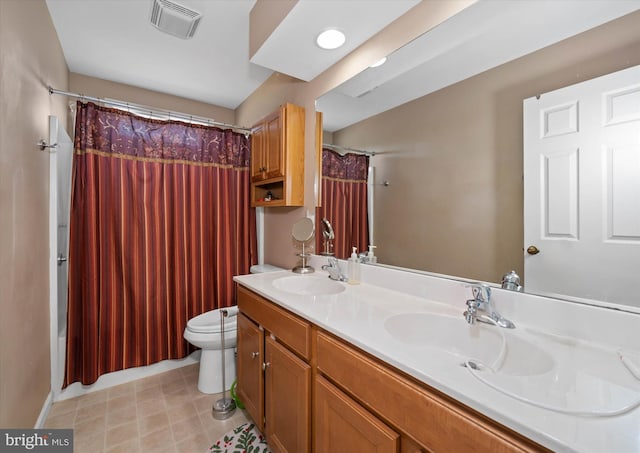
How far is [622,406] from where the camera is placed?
0.52 metres

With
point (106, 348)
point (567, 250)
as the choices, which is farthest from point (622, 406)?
point (106, 348)

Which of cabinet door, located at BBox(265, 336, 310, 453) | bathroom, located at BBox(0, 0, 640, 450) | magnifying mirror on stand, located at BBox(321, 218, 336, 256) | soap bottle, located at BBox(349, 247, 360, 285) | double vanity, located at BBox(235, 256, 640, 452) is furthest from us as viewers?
magnifying mirror on stand, located at BBox(321, 218, 336, 256)

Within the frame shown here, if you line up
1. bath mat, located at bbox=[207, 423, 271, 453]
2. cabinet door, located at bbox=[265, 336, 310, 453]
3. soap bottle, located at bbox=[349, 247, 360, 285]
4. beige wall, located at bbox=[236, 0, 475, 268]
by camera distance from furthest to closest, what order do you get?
soap bottle, located at bbox=[349, 247, 360, 285] → bath mat, located at bbox=[207, 423, 271, 453] → beige wall, located at bbox=[236, 0, 475, 268] → cabinet door, located at bbox=[265, 336, 310, 453]

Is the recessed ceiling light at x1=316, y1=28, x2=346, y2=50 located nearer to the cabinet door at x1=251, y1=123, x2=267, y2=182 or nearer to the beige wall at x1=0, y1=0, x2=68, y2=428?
the cabinet door at x1=251, y1=123, x2=267, y2=182

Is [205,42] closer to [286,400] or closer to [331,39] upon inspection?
[331,39]

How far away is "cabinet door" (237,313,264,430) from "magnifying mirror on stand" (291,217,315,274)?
48 centimetres

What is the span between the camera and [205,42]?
1.92m

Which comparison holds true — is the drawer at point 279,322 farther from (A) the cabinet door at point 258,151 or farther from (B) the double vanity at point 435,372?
(A) the cabinet door at point 258,151

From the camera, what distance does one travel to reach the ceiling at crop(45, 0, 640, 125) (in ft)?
3.14

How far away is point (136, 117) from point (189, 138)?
0.39 meters

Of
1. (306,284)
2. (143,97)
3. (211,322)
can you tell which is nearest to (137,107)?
(143,97)

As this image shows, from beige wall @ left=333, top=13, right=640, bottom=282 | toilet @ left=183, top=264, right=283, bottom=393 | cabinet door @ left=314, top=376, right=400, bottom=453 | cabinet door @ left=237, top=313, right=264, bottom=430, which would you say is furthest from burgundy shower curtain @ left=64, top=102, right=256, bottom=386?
cabinet door @ left=314, top=376, right=400, bottom=453

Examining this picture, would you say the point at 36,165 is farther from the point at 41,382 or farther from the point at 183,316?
the point at 183,316

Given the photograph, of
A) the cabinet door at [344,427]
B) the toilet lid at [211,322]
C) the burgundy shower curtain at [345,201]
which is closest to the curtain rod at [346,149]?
the burgundy shower curtain at [345,201]
